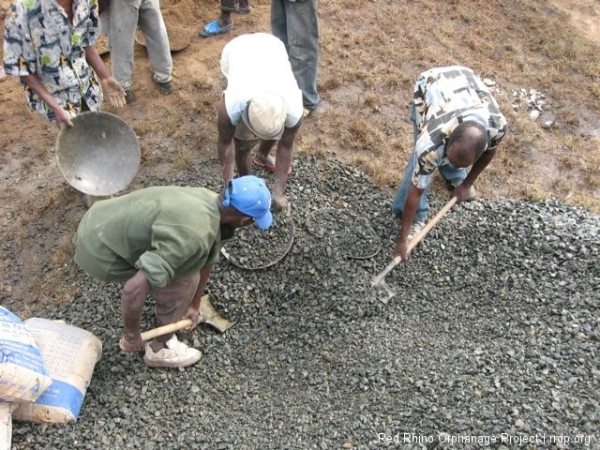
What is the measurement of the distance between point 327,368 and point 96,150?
2209 millimetres

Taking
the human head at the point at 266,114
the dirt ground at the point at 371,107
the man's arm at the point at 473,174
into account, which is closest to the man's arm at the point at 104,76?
the dirt ground at the point at 371,107

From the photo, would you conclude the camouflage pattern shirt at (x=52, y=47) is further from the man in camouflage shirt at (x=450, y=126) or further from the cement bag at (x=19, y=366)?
the man in camouflage shirt at (x=450, y=126)

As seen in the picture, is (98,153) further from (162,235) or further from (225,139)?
(162,235)

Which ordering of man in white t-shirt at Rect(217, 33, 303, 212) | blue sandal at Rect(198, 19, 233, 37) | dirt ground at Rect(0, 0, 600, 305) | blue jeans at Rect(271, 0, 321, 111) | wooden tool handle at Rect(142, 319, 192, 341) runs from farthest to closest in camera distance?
1. blue sandal at Rect(198, 19, 233, 37)
2. blue jeans at Rect(271, 0, 321, 111)
3. dirt ground at Rect(0, 0, 600, 305)
4. man in white t-shirt at Rect(217, 33, 303, 212)
5. wooden tool handle at Rect(142, 319, 192, 341)

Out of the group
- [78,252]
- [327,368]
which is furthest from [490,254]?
[78,252]

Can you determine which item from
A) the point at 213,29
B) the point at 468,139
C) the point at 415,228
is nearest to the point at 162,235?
the point at 468,139

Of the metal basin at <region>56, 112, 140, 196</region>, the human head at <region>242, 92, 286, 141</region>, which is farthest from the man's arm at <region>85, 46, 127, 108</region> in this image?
the human head at <region>242, 92, 286, 141</region>

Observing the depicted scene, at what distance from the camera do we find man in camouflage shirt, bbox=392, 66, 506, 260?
315 cm

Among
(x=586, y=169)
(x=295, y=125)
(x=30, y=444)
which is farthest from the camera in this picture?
(x=586, y=169)

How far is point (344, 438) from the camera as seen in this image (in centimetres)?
296

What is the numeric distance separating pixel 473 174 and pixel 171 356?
8.05 ft

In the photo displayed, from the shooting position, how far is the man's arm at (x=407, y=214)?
3.52 metres

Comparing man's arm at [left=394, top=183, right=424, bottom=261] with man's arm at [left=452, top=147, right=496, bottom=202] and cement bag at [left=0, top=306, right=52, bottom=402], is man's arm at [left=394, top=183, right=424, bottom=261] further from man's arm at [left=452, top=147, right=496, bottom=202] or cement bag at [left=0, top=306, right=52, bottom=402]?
cement bag at [left=0, top=306, right=52, bottom=402]

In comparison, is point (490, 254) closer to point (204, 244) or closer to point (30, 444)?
point (204, 244)
